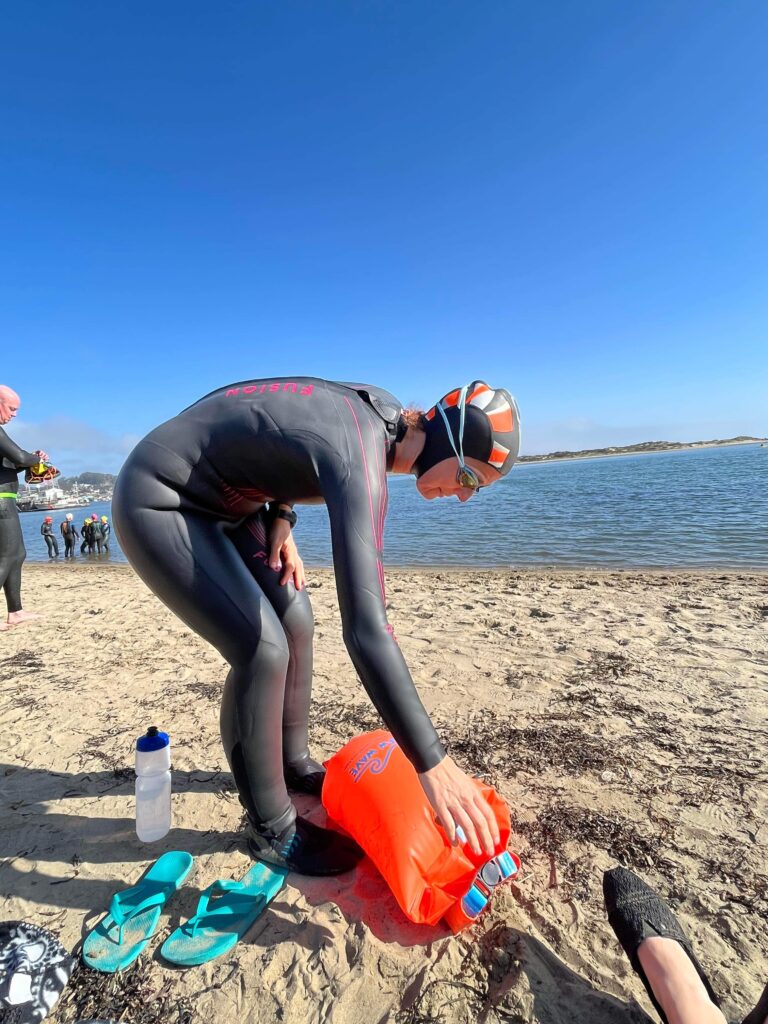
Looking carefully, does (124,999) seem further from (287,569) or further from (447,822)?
(287,569)

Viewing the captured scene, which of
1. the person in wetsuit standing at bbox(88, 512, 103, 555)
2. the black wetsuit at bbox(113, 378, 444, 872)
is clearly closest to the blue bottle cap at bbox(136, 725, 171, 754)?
the black wetsuit at bbox(113, 378, 444, 872)

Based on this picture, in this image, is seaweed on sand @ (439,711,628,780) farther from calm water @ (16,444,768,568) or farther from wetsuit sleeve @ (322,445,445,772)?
calm water @ (16,444,768,568)

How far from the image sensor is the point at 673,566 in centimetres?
1013

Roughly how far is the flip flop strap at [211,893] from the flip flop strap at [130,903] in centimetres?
15

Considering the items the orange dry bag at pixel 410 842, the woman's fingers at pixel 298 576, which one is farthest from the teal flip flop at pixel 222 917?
the woman's fingers at pixel 298 576

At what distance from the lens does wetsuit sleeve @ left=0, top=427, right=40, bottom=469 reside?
521 cm

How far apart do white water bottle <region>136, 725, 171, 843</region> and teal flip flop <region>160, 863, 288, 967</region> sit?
0.51 meters

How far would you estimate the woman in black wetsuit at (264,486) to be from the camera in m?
1.92

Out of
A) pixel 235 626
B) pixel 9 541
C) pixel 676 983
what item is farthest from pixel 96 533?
pixel 676 983

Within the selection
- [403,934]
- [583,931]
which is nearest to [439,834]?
[403,934]

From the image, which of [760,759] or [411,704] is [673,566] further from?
[411,704]

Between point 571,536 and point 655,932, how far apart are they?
13.5 metres

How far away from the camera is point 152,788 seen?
98.5 inches

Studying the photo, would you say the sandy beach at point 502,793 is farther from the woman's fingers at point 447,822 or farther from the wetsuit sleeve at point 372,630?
the wetsuit sleeve at point 372,630
